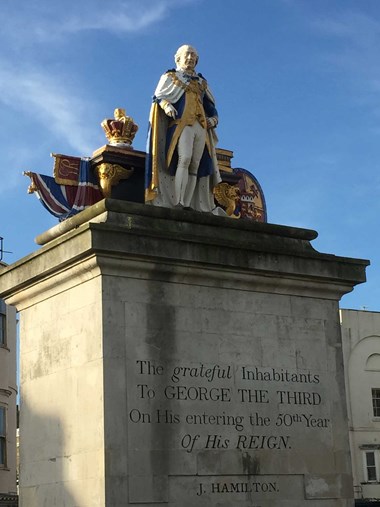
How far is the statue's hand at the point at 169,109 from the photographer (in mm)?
14992

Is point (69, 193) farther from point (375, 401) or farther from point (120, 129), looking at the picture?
point (375, 401)

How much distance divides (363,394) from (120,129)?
117 feet

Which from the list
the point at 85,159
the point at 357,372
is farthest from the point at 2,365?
the point at 85,159

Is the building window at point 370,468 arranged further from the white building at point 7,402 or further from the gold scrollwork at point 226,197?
the gold scrollwork at point 226,197

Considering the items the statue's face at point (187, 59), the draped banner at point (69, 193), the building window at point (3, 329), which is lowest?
the draped banner at point (69, 193)

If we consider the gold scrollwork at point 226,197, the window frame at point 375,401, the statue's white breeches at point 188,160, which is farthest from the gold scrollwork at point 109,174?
the window frame at point 375,401

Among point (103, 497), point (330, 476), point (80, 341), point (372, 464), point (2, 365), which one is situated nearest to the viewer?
point (103, 497)

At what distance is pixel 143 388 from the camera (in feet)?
44.1

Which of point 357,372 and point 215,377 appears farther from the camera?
point 357,372

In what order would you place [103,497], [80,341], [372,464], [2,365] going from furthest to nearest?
1. [372,464]
2. [2,365]
3. [80,341]
4. [103,497]

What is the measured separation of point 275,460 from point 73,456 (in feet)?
8.73

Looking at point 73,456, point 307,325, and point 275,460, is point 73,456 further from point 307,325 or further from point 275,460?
point 307,325

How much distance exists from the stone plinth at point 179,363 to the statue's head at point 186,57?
2.32 m

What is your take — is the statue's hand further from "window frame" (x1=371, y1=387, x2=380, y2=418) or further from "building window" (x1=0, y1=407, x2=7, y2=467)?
"window frame" (x1=371, y1=387, x2=380, y2=418)
